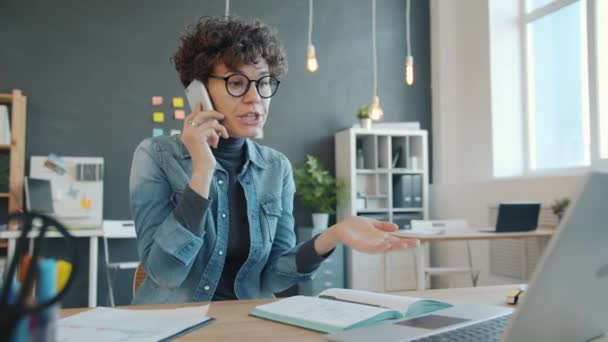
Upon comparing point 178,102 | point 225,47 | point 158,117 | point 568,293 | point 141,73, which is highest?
point 141,73

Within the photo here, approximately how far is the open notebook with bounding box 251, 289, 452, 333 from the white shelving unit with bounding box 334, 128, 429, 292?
3920 millimetres

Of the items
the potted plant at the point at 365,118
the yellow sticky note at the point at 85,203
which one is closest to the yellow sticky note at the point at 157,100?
the yellow sticky note at the point at 85,203

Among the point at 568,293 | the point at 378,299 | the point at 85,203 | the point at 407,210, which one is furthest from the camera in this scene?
the point at 407,210

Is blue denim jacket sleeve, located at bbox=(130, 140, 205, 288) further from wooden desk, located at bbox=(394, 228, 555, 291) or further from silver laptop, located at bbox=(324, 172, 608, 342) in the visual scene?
wooden desk, located at bbox=(394, 228, 555, 291)

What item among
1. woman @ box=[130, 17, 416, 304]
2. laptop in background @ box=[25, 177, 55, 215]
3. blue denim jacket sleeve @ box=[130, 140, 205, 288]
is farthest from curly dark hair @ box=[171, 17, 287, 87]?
laptop in background @ box=[25, 177, 55, 215]

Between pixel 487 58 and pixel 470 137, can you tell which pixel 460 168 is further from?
pixel 487 58

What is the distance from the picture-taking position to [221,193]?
1607mm

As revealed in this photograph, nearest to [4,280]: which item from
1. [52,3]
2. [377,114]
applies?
[377,114]

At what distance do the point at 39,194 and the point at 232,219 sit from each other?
333 centimetres

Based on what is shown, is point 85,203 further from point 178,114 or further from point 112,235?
point 178,114

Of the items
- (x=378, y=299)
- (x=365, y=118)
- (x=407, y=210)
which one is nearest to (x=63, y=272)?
(x=378, y=299)

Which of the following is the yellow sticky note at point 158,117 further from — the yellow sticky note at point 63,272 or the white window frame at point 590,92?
the yellow sticky note at point 63,272

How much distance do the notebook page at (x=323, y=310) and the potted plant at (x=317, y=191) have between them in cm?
383

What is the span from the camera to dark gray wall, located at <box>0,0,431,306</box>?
4.60 meters
